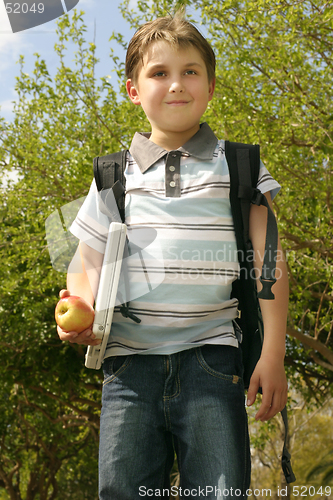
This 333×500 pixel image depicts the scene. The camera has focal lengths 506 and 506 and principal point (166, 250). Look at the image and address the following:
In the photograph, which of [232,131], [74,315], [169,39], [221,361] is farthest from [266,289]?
[232,131]

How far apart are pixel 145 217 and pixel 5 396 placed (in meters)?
9.99

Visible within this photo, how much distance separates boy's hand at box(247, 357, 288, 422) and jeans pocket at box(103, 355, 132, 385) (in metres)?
0.43

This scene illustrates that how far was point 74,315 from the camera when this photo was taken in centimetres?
165

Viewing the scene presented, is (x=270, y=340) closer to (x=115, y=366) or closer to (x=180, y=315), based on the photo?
(x=180, y=315)

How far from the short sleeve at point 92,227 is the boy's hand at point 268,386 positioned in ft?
2.31

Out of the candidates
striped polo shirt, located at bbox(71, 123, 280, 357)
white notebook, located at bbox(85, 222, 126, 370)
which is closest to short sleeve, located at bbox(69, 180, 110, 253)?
striped polo shirt, located at bbox(71, 123, 280, 357)

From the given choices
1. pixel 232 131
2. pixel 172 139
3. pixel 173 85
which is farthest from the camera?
pixel 232 131

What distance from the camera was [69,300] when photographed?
1.70 metres

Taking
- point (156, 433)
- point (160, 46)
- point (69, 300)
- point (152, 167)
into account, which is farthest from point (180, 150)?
point (156, 433)

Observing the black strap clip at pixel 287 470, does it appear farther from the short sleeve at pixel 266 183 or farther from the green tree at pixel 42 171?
the green tree at pixel 42 171

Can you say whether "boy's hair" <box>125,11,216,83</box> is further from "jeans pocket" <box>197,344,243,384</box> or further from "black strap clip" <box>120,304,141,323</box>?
"jeans pocket" <box>197,344,243,384</box>

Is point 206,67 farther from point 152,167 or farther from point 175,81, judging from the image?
point 152,167

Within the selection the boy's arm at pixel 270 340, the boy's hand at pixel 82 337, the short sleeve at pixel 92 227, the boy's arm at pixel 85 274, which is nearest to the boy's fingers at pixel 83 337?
the boy's hand at pixel 82 337

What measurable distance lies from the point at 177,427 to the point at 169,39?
4.52ft
